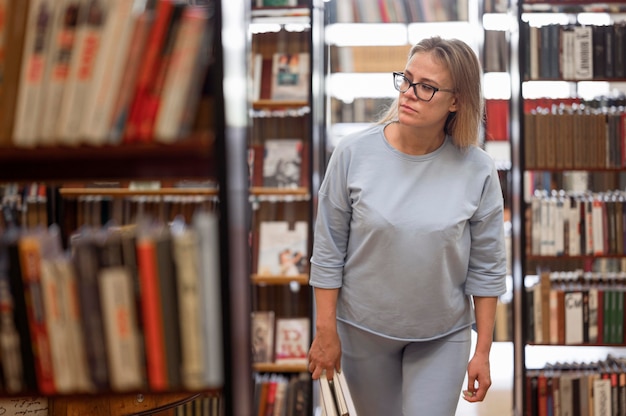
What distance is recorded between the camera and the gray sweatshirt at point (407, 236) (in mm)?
1896

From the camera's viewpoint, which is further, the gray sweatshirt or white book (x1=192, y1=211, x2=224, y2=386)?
the gray sweatshirt

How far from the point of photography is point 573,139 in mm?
3422

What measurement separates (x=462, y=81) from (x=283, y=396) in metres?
2.03

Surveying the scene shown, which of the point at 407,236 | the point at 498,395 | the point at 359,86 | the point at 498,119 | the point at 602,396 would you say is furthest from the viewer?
the point at 498,119

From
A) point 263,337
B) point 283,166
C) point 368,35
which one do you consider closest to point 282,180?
point 283,166

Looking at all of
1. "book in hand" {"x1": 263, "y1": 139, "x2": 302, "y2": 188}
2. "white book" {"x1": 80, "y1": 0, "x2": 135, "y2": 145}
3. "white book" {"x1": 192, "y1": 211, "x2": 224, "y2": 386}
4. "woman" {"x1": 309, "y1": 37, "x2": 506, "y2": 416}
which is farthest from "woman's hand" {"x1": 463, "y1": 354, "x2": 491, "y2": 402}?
"book in hand" {"x1": 263, "y1": 139, "x2": 302, "y2": 188}

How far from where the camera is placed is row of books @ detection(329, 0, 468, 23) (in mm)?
4211

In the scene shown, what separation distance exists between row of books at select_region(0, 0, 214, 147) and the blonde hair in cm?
91

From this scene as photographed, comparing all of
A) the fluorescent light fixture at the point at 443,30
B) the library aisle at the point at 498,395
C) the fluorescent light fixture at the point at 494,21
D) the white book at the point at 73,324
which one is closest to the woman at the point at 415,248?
the white book at the point at 73,324

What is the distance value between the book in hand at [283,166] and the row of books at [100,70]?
237 cm

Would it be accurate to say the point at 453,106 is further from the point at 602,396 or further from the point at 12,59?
the point at 602,396

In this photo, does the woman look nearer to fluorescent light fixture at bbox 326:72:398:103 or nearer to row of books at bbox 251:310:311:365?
row of books at bbox 251:310:311:365

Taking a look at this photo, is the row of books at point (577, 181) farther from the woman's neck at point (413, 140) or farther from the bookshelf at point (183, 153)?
the bookshelf at point (183, 153)

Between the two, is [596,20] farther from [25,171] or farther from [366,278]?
[25,171]
